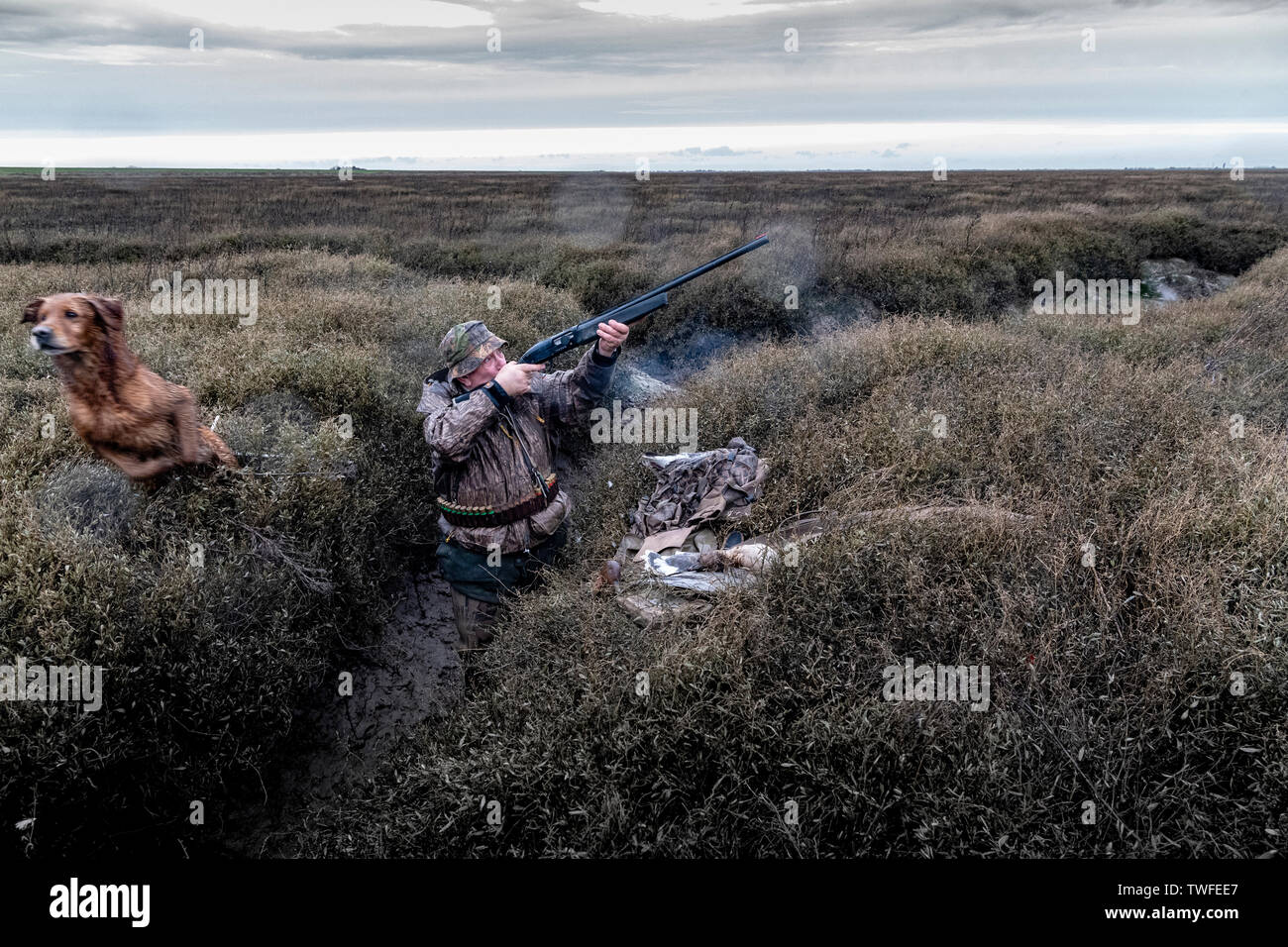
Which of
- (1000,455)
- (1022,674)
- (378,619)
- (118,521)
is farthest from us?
(378,619)

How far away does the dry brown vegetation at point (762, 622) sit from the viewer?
3135 mm

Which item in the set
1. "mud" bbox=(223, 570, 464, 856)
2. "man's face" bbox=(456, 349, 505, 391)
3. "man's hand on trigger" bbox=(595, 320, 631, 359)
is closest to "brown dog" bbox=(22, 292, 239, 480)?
"man's face" bbox=(456, 349, 505, 391)

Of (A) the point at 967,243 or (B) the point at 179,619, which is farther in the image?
(A) the point at 967,243

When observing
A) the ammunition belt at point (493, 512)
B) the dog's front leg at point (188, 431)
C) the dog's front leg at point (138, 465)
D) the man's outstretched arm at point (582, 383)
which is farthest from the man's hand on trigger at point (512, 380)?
the dog's front leg at point (138, 465)

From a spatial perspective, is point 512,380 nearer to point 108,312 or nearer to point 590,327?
point 590,327

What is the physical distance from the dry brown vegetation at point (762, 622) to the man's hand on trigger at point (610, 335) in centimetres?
162

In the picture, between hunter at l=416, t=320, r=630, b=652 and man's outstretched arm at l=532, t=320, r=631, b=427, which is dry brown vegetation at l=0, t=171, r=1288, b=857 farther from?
man's outstretched arm at l=532, t=320, r=631, b=427

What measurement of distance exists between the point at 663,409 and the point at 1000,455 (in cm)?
318

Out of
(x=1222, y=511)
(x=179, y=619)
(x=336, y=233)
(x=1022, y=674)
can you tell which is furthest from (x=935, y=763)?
(x=336, y=233)

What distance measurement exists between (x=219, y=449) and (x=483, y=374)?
5.88 feet

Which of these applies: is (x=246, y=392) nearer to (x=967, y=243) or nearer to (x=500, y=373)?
(x=500, y=373)

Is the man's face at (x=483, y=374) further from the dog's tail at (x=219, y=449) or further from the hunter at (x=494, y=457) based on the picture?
the dog's tail at (x=219, y=449)

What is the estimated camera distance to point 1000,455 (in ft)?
17.7

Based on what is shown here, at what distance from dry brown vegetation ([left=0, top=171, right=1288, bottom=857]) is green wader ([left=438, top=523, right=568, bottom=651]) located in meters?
0.39
